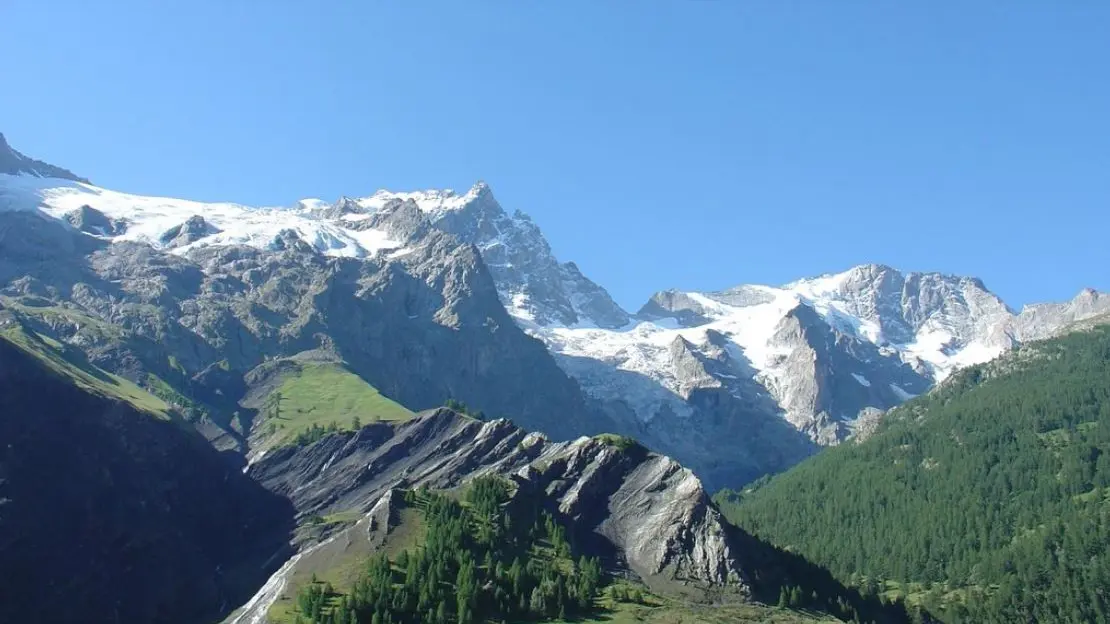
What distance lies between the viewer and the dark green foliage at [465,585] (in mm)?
163500

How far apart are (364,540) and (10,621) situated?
63111mm

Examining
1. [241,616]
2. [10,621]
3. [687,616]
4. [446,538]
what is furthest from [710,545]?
[10,621]

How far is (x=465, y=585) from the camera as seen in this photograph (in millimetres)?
168625

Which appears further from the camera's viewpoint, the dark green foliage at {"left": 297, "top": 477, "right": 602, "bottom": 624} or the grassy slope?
the grassy slope

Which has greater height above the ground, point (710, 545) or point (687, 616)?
point (710, 545)

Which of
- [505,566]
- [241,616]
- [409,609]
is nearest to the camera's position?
[409,609]

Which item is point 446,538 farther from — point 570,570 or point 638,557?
point 638,557

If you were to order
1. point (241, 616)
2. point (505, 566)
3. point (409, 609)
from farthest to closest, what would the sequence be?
point (241, 616), point (505, 566), point (409, 609)

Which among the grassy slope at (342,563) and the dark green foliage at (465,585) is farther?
the grassy slope at (342,563)

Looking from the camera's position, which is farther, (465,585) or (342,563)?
(342,563)

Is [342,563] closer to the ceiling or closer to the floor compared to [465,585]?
closer to the floor

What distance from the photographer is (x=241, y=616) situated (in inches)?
7672

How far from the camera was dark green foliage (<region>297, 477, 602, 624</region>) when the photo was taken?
163500 millimetres

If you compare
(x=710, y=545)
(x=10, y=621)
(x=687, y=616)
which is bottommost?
(x=10, y=621)
